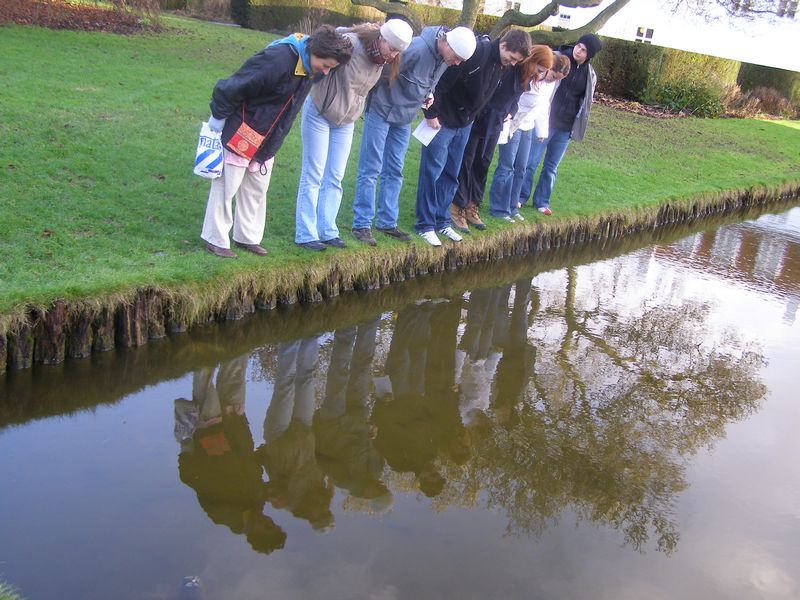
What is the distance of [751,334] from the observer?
7.43 metres

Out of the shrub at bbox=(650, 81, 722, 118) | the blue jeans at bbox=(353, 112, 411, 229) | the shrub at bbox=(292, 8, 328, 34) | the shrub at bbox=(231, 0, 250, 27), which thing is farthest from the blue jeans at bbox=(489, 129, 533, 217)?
the shrub at bbox=(231, 0, 250, 27)

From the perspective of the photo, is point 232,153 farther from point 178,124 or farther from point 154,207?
point 178,124

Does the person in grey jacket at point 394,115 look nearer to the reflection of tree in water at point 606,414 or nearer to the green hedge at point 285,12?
the reflection of tree in water at point 606,414

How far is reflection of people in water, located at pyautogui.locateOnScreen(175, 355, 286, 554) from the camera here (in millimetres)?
3852

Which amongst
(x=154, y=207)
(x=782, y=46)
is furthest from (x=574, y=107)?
(x=782, y=46)

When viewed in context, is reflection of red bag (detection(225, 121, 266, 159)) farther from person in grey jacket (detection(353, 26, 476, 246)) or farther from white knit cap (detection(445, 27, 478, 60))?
white knit cap (detection(445, 27, 478, 60))

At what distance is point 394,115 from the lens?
671 cm

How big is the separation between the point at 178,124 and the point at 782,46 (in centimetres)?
2799

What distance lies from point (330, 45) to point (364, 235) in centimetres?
197

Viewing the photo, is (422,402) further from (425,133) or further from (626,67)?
(626,67)

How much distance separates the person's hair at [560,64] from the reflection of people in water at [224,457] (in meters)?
4.61

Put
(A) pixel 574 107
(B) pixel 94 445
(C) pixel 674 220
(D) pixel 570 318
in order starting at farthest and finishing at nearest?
(C) pixel 674 220 → (A) pixel 574 107 → (D) pixel 570 318 → (B) pixel 94 445

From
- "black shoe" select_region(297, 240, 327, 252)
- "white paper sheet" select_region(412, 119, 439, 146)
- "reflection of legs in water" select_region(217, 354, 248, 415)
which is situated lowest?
"reflection of legs in water" select_region(217, 354, 248, 415)

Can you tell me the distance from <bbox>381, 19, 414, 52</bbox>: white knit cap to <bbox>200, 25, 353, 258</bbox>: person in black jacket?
0.42m
